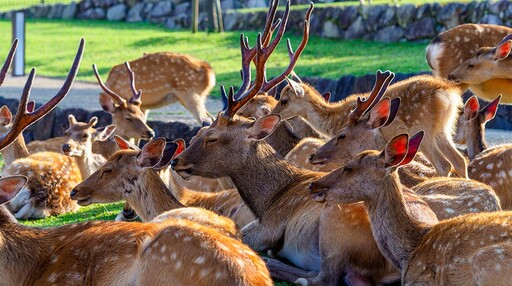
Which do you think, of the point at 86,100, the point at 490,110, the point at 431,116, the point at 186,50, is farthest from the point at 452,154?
the point at 186,50

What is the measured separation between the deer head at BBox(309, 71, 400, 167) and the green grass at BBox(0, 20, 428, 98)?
757 centimetres

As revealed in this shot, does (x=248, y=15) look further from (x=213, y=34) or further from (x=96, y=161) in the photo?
(x=96, y=161)

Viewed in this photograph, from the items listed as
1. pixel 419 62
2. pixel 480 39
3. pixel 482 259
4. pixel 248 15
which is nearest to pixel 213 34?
pixel 248 15

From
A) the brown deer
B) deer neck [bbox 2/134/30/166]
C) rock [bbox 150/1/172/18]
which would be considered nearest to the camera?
the brown deer

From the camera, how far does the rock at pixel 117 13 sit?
1223 inches

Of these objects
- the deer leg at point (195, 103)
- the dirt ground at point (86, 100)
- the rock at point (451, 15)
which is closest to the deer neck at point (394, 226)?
the dirt ground at point (86, 100)

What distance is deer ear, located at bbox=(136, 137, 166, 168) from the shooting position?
24.6ft

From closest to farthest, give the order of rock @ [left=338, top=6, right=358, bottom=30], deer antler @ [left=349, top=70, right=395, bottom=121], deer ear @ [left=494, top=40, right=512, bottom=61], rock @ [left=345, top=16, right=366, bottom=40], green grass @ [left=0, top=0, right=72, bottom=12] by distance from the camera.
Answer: deer antler @ [left=349, top=70, right=395, bottom=121]
deer ear @ [left=494, top=40, right=512, bottom=61]
rock @ [left=345, top=16, right=366, bottom=40]
rock @ [left=338, top=6, right=358, bottom=30]
green grass @ [left=0, top=0, right=72, bottom=12]

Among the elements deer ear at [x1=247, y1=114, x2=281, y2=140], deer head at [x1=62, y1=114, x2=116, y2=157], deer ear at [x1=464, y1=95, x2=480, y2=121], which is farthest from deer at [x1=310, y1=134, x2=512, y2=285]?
deer head at [x1=62, y1=114, x2=116, y2=157]

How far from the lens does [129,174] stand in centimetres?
761

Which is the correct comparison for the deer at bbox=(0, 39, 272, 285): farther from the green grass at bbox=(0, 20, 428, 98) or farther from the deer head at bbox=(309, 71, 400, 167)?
the green grass at bbox=(0, 20, 428, 98)

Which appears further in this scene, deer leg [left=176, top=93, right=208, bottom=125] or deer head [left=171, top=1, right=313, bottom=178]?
deer leg [left=176, top=93, right=208, bottom=125]

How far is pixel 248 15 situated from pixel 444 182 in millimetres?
18234

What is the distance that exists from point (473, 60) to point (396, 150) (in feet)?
17.9
